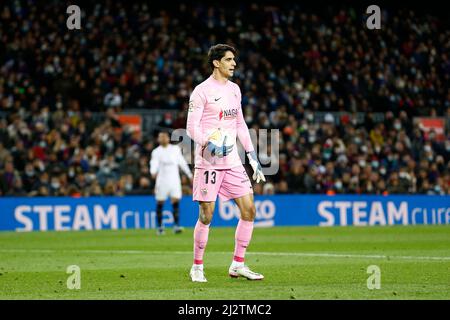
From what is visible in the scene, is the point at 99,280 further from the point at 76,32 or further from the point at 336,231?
the point at 76,32

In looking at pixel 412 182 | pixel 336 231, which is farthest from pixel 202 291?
pixel 412 182

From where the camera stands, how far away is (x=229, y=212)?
88.1 feet

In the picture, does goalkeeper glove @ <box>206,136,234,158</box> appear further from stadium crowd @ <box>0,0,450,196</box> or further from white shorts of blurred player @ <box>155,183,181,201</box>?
stadium crowd @ <box>0,0,450,196</box>

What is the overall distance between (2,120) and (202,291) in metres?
18.2

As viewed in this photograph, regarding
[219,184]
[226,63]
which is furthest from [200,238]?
[226,63]

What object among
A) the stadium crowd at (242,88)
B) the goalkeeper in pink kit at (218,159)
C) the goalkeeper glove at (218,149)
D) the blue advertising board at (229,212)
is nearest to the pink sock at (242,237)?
the goalkeeper in pink kit at (218,159)

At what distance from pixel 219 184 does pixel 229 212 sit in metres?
15.8

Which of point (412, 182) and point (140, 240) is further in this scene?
point (412, 182)

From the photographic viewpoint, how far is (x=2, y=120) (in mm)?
26703

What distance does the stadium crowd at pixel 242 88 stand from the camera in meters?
27.1

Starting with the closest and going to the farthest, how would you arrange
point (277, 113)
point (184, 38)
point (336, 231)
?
point (336, 231) → point (277, 113) → point (184, 38)

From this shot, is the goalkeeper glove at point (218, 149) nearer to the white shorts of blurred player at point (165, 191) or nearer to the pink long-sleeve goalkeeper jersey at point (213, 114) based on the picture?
the pink long-sleeve goalkeeper jersey at point (213, 114)

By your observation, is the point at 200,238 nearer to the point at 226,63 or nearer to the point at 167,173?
the point at 226,63

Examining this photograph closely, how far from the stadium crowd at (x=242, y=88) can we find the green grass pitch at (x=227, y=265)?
530 centimetres
